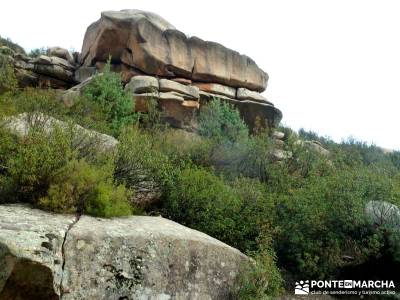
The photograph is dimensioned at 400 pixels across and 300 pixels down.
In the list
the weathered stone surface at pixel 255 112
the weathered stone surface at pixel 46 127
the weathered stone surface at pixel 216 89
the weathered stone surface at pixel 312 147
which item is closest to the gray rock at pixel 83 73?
the weathered stone surface at pixel 216 89

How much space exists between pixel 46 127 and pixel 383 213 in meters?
7.82

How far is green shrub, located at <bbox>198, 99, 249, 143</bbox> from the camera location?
1717 cm

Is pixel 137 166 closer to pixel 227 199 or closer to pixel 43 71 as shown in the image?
pixel 227 199

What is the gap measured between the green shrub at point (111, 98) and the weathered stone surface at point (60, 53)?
23.8ft

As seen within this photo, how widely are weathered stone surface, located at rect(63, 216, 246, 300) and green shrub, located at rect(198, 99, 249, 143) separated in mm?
10640

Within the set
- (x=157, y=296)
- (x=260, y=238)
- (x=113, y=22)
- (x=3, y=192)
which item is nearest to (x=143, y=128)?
(x=113, y=22)

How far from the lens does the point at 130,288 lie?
15.8ft

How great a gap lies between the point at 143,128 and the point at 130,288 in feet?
37.7

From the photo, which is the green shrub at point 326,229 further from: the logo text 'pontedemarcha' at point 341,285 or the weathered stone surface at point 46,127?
the weathered stone surface at point 46,127

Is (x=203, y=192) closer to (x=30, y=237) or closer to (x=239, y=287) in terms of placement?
(x=239, y=287)

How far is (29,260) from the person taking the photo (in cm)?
404

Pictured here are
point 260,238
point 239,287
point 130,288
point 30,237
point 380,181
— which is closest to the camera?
point 30,237

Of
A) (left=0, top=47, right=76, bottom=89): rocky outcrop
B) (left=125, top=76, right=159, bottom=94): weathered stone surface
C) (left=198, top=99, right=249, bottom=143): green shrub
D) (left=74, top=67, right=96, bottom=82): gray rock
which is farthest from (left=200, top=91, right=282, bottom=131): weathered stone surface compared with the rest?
(left=0, top=47, right=76, bottom=89): rocky outcrop

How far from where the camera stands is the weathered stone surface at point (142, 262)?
15.1 feet
